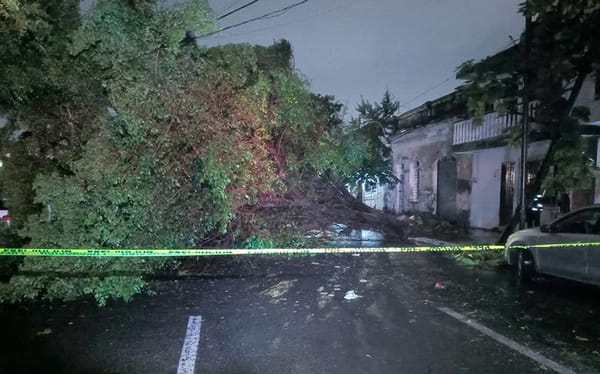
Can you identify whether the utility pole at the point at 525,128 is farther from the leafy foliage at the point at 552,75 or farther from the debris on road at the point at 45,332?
the debris on road at the point at 45,332

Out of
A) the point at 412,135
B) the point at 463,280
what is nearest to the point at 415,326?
the point at 463,280

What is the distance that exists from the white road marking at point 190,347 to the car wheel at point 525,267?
215 inches

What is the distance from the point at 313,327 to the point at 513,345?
2143mm

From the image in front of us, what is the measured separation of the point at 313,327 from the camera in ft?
18.1

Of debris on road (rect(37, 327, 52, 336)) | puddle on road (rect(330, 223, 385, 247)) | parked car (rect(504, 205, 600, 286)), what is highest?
parked car (rect(504, 205, 600, 286))

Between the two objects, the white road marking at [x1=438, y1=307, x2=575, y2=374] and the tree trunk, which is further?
the tree trunk

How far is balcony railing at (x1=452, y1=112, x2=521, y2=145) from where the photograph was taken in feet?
50.7

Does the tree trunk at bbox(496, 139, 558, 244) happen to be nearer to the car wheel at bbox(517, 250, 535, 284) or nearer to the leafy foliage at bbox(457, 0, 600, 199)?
the leafy foliage at bbox(457, 0, 600, 199)

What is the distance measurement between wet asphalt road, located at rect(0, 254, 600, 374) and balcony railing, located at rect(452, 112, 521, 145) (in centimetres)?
827

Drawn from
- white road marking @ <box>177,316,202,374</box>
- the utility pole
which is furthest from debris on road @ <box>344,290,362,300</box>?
the utility pole

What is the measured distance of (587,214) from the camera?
281 inches

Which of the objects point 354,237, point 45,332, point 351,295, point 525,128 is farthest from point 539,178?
point 45,332

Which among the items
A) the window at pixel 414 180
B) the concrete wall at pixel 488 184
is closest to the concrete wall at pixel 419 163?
the window at pixel 414 180

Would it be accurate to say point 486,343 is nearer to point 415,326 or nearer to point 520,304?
point 415,326
